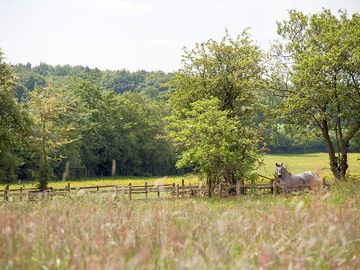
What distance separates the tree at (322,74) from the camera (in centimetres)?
2930

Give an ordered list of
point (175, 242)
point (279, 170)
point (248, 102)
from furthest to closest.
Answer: point (248, 102), point (279, 170), point (175, 242)

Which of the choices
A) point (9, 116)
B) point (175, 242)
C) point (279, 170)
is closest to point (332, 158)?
point (279, 170)

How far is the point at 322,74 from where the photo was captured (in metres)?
29.9

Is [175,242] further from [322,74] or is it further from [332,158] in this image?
[332,158]

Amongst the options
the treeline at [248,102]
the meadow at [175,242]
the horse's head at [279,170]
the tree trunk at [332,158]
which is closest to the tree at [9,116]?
the treeline at [248,102]

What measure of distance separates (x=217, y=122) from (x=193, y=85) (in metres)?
7.25

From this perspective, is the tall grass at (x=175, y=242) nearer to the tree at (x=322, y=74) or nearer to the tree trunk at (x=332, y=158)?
the tree at (x=322, y=74)

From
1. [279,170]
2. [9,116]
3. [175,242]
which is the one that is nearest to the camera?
[175,242]

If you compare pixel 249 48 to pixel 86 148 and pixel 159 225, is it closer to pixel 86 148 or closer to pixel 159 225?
pixel 159 225

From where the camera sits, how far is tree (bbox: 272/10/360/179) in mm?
29297

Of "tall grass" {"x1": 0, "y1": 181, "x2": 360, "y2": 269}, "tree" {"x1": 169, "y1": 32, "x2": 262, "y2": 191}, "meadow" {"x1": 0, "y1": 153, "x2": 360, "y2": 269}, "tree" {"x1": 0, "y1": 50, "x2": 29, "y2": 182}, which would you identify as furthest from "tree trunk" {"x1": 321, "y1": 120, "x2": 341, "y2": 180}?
"meadow" {"x1": 0, "y1": 153, "x2": 360, "y2": 269}

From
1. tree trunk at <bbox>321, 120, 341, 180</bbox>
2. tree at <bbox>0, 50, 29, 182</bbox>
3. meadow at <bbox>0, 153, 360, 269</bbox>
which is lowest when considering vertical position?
meadow at <bbox>0, 153, 360, 269</bbox>

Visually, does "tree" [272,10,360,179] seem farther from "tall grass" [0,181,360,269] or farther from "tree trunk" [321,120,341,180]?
"tall grass" [0,181,360,269]

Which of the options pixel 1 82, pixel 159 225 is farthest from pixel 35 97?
pixel 159 225
